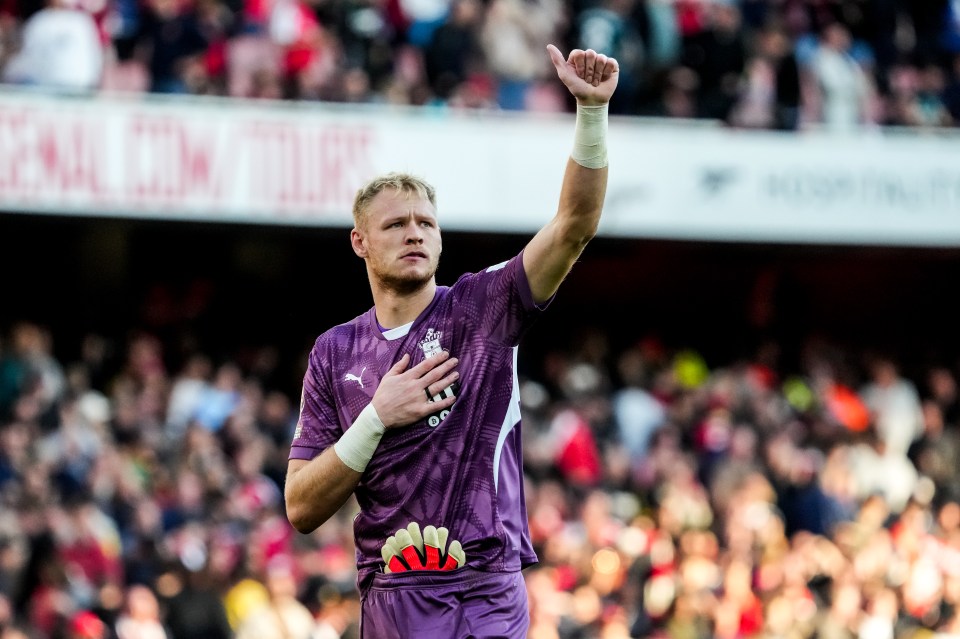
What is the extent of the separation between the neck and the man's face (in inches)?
0.9

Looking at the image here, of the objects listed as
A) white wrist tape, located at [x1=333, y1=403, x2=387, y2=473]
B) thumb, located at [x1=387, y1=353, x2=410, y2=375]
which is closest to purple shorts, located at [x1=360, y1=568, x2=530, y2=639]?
white wrist tape, located at [x1=333, y1=403, x2=387, y2=473]

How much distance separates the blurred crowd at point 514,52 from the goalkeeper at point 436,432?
1075cm

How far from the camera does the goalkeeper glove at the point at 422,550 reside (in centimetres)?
472

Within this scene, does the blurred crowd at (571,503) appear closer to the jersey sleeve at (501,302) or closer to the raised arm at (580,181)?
the jersey sleeve at (501,302)

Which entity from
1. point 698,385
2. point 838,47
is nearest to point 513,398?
point 698,385

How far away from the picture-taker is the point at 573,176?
179 inches

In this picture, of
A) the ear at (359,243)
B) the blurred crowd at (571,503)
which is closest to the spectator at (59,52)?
the blurred crowd at (571,503)

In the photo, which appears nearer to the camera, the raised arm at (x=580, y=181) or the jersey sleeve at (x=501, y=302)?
the raised arm at (x=580, y=181)

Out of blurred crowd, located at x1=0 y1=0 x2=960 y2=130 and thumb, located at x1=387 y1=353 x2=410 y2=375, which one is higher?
blurred crowd, located at x1=0 y1=0 x2=960 y2=130

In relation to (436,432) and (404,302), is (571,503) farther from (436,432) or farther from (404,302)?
(436,432)

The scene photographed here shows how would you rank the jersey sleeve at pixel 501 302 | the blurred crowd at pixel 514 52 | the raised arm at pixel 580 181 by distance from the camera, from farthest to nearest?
the blurred crowd at pixel 514 52, the jersey sleeve at pixel 501 302, the raised arm at pixel 580 181

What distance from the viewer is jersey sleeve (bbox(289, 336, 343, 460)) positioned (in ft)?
16.4

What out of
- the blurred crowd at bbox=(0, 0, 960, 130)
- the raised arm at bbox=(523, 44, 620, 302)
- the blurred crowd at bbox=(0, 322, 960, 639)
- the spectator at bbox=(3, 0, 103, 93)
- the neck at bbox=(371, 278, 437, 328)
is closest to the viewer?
the raised arm at bbox=(523, 44, 620, 302)

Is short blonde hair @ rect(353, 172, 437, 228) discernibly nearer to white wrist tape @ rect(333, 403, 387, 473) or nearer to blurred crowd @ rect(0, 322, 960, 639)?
white wrist tape @ rect(333, 403, 387, 473)
